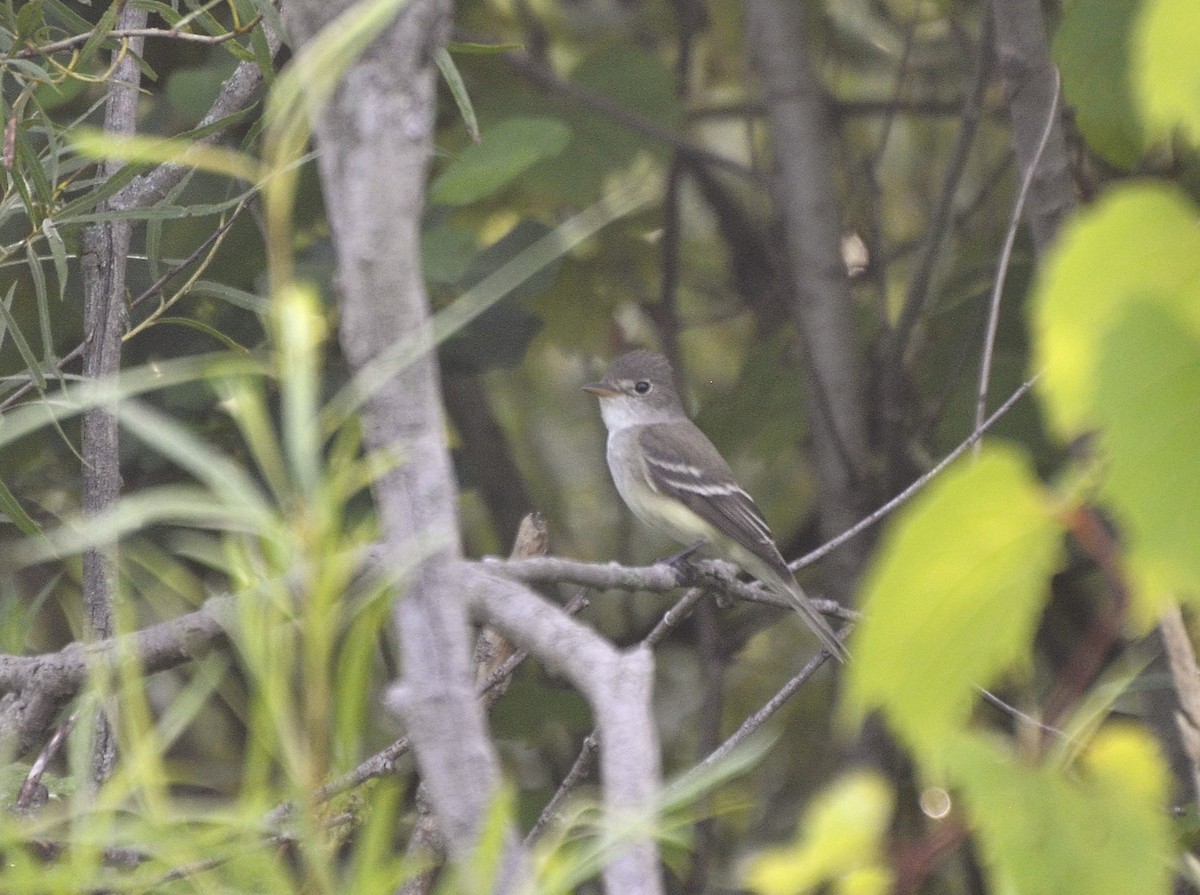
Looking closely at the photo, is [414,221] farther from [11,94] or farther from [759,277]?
[759,277]

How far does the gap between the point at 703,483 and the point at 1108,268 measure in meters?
4.46

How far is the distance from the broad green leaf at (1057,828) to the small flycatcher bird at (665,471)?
4.00 m

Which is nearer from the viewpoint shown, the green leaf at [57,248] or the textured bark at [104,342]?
the green leaf at [57,248]

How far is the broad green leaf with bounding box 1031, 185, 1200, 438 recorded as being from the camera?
2.91ft

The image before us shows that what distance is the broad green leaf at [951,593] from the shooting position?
34.7 inches

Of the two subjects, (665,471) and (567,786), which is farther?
(665,471)

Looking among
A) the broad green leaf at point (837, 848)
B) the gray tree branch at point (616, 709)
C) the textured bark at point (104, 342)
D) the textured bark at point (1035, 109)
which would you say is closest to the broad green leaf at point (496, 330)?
the textured bark at point (1035, 109)

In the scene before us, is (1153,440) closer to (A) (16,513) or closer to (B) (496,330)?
(A) (16,513)

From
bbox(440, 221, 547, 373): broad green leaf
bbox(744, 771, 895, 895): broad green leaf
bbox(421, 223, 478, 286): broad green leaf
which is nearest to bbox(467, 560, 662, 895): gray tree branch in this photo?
bbox(744, 771, 895, 895): broad green leaf

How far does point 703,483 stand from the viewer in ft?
17.5

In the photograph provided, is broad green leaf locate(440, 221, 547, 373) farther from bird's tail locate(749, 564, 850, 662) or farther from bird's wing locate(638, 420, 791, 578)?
bird's wing locate(638, 420, 791, 578)

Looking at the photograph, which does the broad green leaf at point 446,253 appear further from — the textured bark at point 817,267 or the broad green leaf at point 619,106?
the textured bark at point 817,267

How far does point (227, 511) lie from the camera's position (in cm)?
91

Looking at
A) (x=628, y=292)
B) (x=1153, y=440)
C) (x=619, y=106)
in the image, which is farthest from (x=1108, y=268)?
(x=628, y=292)
